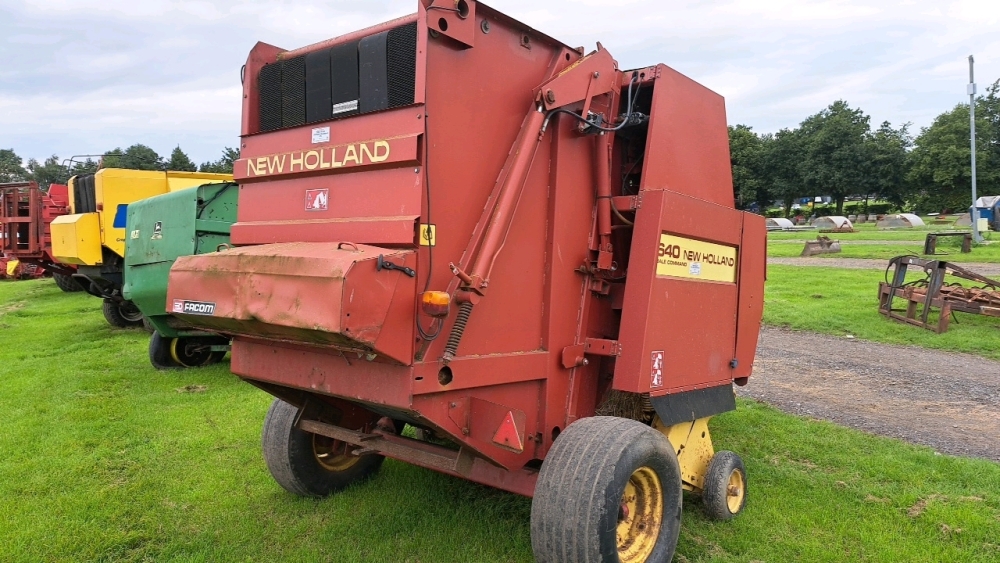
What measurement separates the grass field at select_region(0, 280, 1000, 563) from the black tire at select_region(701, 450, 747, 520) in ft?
0.29

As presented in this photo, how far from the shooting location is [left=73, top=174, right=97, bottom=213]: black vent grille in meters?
10.4

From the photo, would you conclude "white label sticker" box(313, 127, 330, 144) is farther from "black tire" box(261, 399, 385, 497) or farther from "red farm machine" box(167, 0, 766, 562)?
"black tire" box(261, 399, 385, 497)

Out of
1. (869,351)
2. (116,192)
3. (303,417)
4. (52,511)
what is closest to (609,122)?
(303,417)

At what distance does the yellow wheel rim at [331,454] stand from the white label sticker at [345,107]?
85.1 inches

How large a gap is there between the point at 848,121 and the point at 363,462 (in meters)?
58.8

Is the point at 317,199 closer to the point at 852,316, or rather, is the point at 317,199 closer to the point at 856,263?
the point at 852,316

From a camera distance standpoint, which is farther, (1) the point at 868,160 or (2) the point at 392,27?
(1) the point at 868,160

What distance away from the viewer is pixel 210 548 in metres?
3.76

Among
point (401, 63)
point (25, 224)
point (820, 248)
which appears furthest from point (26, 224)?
point (820, 248)

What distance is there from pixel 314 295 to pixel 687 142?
254cm

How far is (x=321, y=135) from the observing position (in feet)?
11.1

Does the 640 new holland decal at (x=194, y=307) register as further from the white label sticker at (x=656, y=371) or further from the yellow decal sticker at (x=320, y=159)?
the white label sticker at (x=656, y=371)

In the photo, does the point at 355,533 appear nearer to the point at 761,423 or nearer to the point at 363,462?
the point at 363,462

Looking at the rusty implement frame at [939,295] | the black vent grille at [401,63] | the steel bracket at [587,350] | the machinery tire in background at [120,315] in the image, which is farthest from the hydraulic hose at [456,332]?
the machinery tire in background at [120,315]
